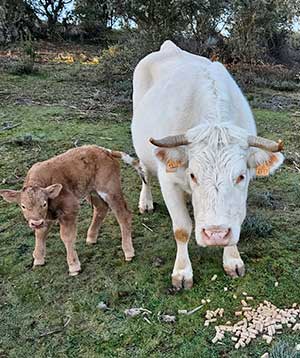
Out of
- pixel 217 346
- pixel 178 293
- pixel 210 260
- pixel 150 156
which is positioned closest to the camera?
pixel 217 346

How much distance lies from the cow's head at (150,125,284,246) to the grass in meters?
0.69

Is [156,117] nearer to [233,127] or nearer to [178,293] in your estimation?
[233,127]

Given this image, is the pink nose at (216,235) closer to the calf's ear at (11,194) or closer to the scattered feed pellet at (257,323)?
the scattered feed pellet at (257,323)

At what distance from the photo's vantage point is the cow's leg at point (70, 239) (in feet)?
12.7

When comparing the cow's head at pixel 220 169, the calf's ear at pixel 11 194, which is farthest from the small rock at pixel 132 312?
the calf's ear at pixel 11 194

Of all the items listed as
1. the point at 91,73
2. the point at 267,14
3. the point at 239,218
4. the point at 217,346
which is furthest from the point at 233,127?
the point at 267,14

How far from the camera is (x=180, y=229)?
12.6 ft

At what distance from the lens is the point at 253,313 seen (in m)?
3.41

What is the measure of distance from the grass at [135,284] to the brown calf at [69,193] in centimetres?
23

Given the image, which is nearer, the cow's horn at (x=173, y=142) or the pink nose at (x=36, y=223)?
the cow's horn at (x=173, y=142)

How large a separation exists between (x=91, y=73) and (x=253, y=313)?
1053 centimetres

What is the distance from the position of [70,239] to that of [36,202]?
52 cm

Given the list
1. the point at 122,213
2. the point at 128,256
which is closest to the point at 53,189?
the point at 122,213

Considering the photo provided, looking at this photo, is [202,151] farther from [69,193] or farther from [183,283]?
[69,193]
